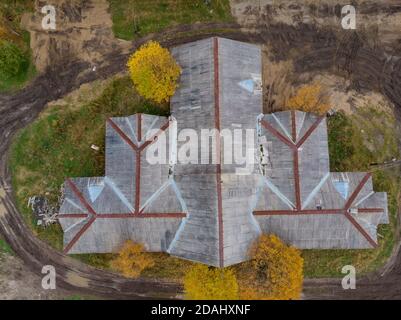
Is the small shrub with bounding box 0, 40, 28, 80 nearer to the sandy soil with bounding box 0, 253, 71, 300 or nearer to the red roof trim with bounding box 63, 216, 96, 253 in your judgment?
the red roof trim with bounding box 63, 216, 96, 253

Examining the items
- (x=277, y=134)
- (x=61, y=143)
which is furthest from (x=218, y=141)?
(x=61, y=143)

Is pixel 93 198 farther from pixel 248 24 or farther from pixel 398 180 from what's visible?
pixel 398 180

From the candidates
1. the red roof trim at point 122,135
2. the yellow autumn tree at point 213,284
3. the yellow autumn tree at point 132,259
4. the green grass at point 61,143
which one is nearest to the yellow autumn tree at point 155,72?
the green grass at point 61,143

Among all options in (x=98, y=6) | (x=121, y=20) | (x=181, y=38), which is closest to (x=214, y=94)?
(x=181, y=38)

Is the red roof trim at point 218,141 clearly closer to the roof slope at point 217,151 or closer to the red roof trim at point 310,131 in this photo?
the roof slope at point 217,151
